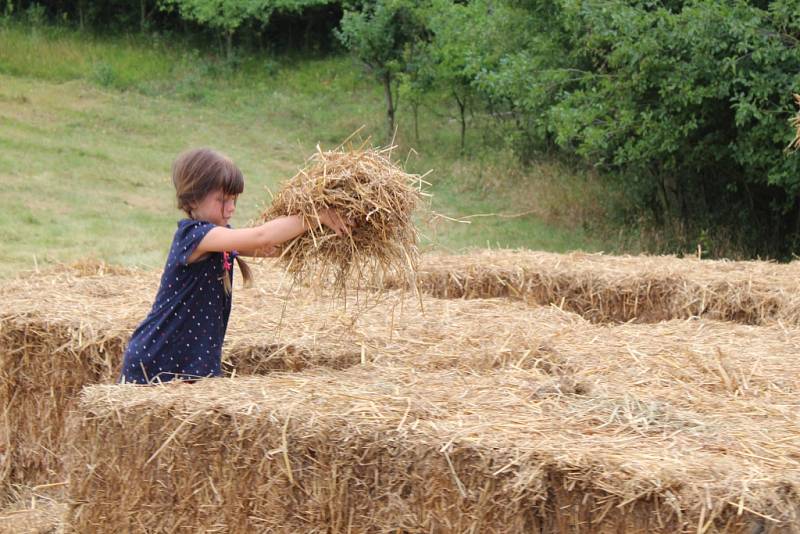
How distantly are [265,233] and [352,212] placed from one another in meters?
0.41

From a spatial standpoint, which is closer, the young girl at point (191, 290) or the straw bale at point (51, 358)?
the young girl at point (191, 290)

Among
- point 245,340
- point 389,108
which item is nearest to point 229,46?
point 389,108

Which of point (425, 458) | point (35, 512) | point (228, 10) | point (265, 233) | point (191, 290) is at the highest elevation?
point (228, 10)

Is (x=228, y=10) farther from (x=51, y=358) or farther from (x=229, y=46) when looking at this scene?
(x=51, y=358)

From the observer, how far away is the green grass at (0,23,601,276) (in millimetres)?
14844

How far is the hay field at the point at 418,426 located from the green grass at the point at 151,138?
475cm

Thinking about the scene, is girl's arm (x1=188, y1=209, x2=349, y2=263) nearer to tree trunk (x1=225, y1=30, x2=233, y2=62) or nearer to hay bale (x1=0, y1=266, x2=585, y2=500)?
hay bale (x1=0, y1=266, x2=585, y2=500)

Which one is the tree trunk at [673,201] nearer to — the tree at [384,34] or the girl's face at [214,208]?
the tree at [384,34]

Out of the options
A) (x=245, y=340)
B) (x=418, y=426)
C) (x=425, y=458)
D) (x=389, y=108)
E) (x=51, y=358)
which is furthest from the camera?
(x=389, y=108)

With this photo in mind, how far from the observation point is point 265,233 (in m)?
Result: 4.84

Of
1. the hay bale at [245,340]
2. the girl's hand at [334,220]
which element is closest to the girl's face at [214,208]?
the girl's hand at [334,220]

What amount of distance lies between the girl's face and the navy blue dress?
96 mm

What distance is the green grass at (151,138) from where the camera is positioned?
14.8 m

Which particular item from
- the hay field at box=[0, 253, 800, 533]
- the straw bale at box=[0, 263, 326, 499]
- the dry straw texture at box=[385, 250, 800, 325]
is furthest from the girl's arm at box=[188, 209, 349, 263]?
the dry straw texture at box=[385, 250, 800, 325]
